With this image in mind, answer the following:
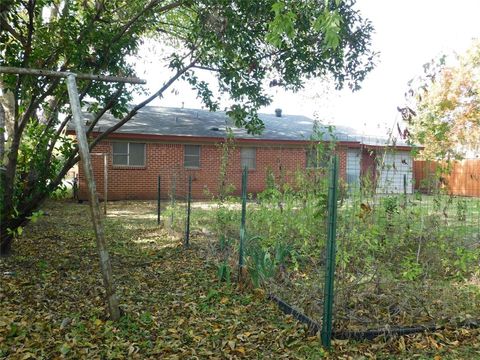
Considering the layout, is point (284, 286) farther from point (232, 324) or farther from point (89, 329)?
point (89, 329)

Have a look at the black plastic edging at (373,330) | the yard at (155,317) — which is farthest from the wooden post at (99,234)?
the black plastic edging at (373,330)

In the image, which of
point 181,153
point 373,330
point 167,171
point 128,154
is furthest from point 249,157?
point 373,330

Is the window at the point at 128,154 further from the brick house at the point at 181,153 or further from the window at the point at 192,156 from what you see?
the window at the point at 192,156

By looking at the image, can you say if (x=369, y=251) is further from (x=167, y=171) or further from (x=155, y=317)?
(x=167, y=171)

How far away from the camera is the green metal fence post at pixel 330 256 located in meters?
3.81

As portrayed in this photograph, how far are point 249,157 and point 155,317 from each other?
15.0 meters

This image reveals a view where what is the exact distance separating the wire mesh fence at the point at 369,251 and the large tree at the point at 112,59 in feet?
6.88

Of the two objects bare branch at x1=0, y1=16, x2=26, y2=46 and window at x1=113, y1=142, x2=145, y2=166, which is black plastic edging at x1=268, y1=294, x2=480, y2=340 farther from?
window at x1=113, y1=142, x2=145, y2=166

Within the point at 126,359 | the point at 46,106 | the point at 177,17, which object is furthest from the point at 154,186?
the point at 126,359

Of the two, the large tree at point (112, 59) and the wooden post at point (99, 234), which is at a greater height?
the large tree at point (112, 59)

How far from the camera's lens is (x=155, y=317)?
4711mm

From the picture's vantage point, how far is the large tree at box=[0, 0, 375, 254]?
6277 mm

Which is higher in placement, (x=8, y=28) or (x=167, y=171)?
(x=8, y=28)

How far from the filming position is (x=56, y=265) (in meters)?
6.57
